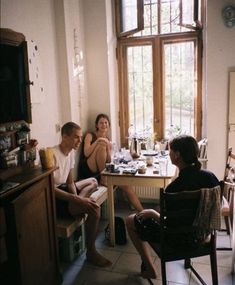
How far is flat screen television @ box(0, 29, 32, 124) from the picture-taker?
2000 millimetres

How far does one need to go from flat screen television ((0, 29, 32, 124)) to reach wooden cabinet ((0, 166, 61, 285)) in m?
0.42

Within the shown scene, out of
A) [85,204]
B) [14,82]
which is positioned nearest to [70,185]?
[85,204]

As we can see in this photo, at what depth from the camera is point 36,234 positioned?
192 cm

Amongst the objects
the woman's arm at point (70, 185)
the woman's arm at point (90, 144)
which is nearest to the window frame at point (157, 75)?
the woman's arm at point (90, 144)

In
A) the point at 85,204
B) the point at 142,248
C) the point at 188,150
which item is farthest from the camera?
the point at 85,204

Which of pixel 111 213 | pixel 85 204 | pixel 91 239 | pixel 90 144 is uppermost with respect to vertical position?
pixel 90 144

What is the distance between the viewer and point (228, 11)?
308cm

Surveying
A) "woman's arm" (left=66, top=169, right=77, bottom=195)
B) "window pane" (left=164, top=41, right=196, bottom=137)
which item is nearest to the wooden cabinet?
"woman's arm" (left=66, top=169, right=77, bottom=195)

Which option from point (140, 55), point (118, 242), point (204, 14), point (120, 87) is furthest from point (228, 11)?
point (118, 242)

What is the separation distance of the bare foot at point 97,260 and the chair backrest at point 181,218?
0.80m

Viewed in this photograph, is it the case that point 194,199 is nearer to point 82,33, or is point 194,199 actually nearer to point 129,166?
point 129,166

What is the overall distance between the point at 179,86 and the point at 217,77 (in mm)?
511

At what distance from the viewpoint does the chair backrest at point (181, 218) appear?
70.4 inches

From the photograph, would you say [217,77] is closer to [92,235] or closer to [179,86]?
[179,86]
